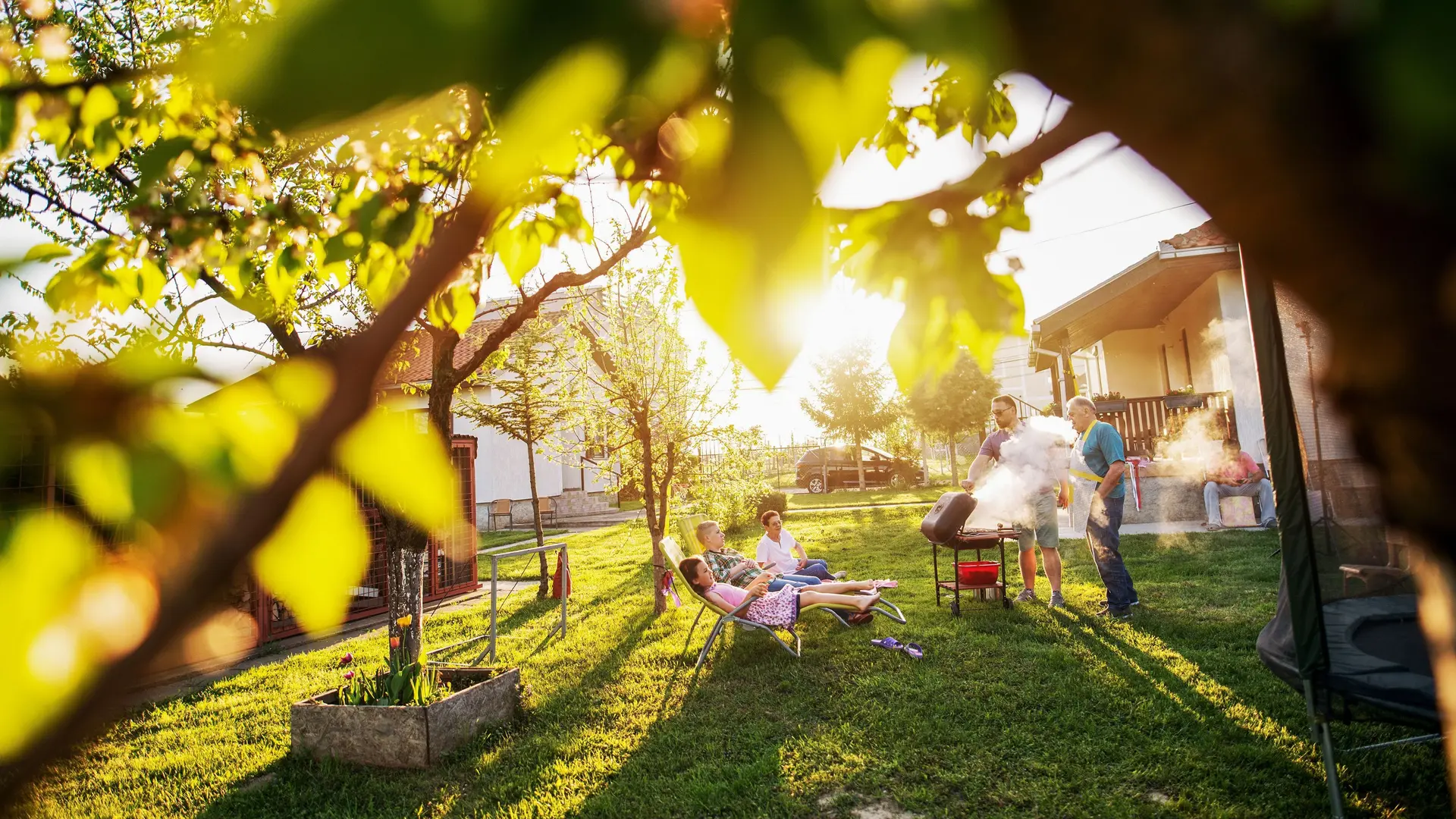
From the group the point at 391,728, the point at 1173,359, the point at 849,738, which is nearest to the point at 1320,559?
the point at 849,738

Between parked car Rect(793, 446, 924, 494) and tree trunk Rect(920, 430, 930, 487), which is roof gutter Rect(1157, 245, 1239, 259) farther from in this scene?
tree trunk Rect(920, 430, 930, 487)

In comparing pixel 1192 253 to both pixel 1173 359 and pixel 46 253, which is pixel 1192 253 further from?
pixel 46 253

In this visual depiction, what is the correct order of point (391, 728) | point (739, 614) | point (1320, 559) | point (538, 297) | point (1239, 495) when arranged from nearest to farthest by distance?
point (1320, 559) → point (538, 297) → point (391, 728) → point (739, 614) → point (1239, 495)

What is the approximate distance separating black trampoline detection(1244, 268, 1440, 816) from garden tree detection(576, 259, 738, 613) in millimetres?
4972

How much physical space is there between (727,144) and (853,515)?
55.6ft

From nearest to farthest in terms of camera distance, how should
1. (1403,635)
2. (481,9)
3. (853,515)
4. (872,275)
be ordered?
(481,9)
(872,275)
(1403,635)
(853,515)

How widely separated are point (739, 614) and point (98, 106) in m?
5.19

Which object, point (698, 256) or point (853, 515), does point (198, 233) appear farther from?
point (853, 515)

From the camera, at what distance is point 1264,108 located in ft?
1.14

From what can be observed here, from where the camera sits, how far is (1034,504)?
22.9 feet

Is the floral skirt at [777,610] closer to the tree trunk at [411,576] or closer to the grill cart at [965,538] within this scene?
the grill cart at [965,538]


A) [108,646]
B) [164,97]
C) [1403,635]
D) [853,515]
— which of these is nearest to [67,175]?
[164,97]

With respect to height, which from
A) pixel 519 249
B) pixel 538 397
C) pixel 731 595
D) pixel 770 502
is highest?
pixel 538 397

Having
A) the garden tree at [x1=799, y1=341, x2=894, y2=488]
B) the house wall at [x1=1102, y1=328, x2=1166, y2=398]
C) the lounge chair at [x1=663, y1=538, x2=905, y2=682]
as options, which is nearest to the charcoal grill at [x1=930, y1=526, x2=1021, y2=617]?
the lounge chair at [x1=663, y1=538, x2=905, y2=682]
